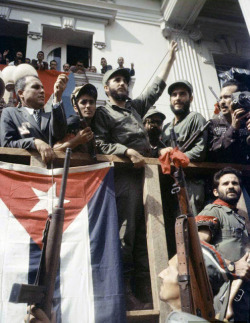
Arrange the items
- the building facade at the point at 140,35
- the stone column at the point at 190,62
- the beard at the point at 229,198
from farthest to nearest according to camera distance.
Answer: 1. the building facade at the point at 140,35
2. the stone column at the point at 190,62
3. the beard at the point at 229,198

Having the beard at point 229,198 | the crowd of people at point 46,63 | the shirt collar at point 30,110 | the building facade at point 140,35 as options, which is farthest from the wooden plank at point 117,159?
the building facade at point 140,35

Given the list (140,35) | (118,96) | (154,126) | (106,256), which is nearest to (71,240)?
(106,256)

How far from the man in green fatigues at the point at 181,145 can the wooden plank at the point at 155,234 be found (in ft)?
1.03

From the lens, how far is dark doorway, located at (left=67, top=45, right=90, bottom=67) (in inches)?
414

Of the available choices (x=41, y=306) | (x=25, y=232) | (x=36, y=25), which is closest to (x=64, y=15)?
(x=36, y=25)

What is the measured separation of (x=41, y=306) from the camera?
221 cm

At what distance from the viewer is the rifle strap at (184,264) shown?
2186mm

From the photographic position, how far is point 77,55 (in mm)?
10625

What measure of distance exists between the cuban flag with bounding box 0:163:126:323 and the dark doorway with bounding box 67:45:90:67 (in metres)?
7.79

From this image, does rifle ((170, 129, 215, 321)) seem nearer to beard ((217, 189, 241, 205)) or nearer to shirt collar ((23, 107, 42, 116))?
beard ((217, 189, 241, 205))

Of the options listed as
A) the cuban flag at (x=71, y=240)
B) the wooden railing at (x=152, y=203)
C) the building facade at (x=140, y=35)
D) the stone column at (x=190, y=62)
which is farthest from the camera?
the building facade at (x=140, y=35)

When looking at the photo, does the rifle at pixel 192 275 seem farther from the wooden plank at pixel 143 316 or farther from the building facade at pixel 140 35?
the building facade at pixel 140 35

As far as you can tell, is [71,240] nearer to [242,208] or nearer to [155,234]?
[155,234]

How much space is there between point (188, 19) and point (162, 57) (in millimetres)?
1697
